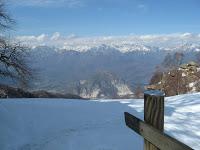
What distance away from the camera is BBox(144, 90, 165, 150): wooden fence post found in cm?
368

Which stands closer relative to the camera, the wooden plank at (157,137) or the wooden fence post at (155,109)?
the wooden plank at (157,137)

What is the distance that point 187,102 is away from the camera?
18328 millimetres

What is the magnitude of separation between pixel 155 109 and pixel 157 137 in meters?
0.29

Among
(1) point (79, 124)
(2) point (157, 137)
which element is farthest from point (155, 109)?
(1) point (79, 124)

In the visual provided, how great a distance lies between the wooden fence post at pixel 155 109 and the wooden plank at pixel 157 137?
0.25 feet

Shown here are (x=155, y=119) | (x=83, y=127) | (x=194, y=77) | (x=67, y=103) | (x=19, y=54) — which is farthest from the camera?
(x=194, y=77)

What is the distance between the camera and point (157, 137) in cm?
357

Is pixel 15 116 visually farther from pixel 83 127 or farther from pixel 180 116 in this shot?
pixel 180 116

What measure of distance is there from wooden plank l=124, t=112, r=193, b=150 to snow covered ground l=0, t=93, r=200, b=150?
302 inches

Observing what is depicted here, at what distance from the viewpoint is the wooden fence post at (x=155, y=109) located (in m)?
3.68

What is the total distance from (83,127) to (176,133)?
3631 mm

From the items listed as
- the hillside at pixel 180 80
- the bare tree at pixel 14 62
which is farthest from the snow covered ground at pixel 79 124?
the hillside at pixel 180 80

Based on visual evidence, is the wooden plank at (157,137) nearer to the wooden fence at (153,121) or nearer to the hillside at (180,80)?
the wooden fence at (153,121)

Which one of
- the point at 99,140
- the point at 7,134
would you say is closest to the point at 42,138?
the point at 7,134
